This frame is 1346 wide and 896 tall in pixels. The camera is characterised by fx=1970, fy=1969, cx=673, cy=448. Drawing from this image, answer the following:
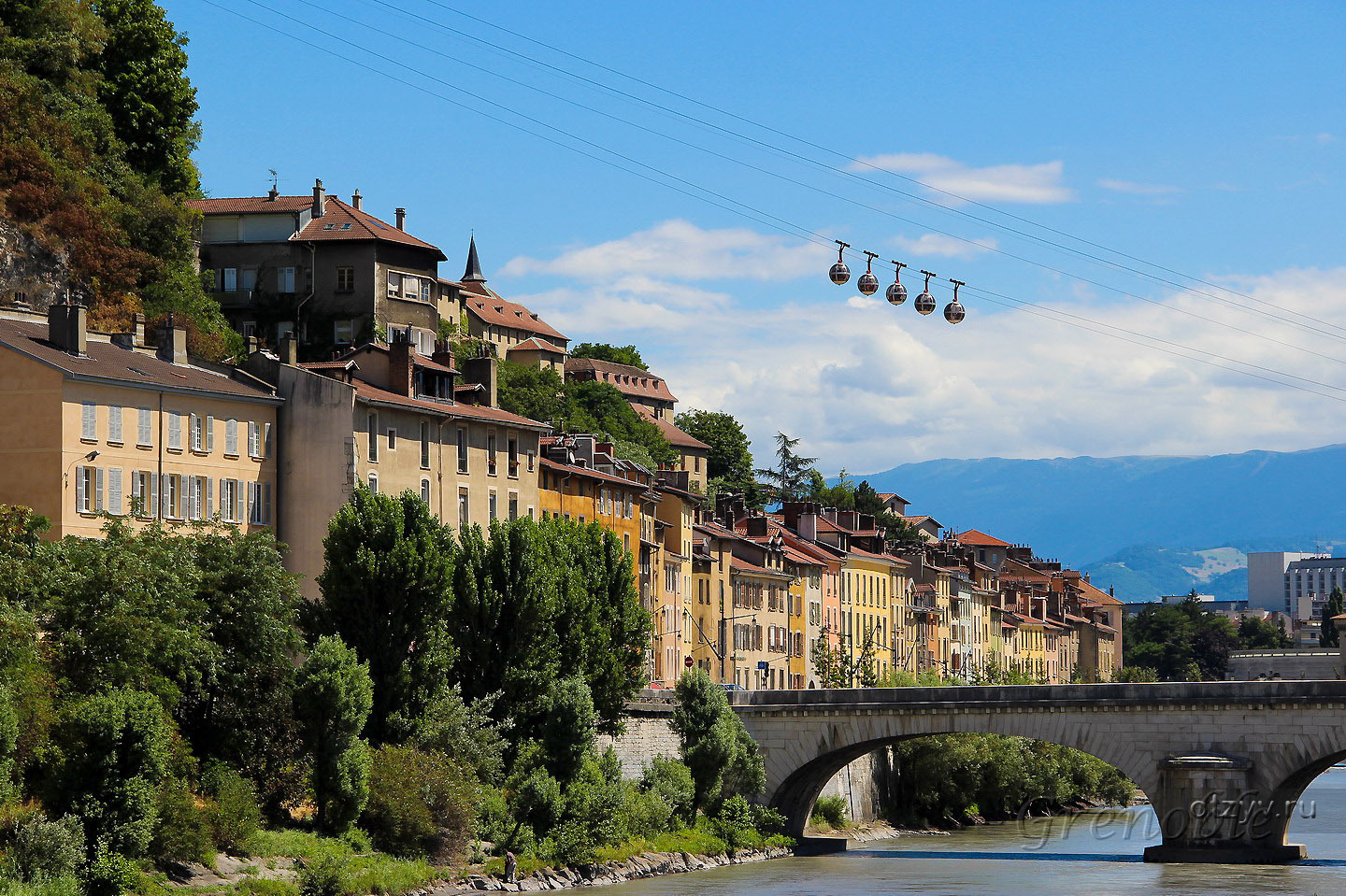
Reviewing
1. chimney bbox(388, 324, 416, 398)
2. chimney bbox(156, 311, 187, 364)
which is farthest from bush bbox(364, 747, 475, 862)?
chimney bbox(388, 324, 416, 398)

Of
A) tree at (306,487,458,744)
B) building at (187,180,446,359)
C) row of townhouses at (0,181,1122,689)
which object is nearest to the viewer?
row of townhouses at (0,181,1122,689)

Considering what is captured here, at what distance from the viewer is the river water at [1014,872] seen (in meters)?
55.1

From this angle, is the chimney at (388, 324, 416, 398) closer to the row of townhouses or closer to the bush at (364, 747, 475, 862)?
the row of townhouses

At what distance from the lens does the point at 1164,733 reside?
67.8 metres

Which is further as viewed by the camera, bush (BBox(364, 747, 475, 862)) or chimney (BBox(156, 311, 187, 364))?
chimney (BBox(156, 311, 187, 364))

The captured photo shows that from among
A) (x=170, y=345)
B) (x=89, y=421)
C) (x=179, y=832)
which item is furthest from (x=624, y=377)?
(x=179, y=832)

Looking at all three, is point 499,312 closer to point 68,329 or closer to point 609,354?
point 609,354

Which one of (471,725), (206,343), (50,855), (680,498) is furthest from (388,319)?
(50,855)

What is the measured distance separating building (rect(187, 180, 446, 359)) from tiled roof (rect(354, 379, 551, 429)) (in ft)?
63.1

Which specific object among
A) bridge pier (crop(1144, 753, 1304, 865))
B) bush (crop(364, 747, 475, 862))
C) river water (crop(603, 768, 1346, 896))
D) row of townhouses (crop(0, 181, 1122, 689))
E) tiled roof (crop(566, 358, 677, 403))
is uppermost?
tiled roof (crop(566, 358, 677, 403))

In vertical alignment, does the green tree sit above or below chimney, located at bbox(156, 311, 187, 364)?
above

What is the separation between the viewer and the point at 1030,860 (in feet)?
219

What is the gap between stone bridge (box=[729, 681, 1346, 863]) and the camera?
65.6m

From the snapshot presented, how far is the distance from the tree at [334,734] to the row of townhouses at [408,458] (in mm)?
6673
